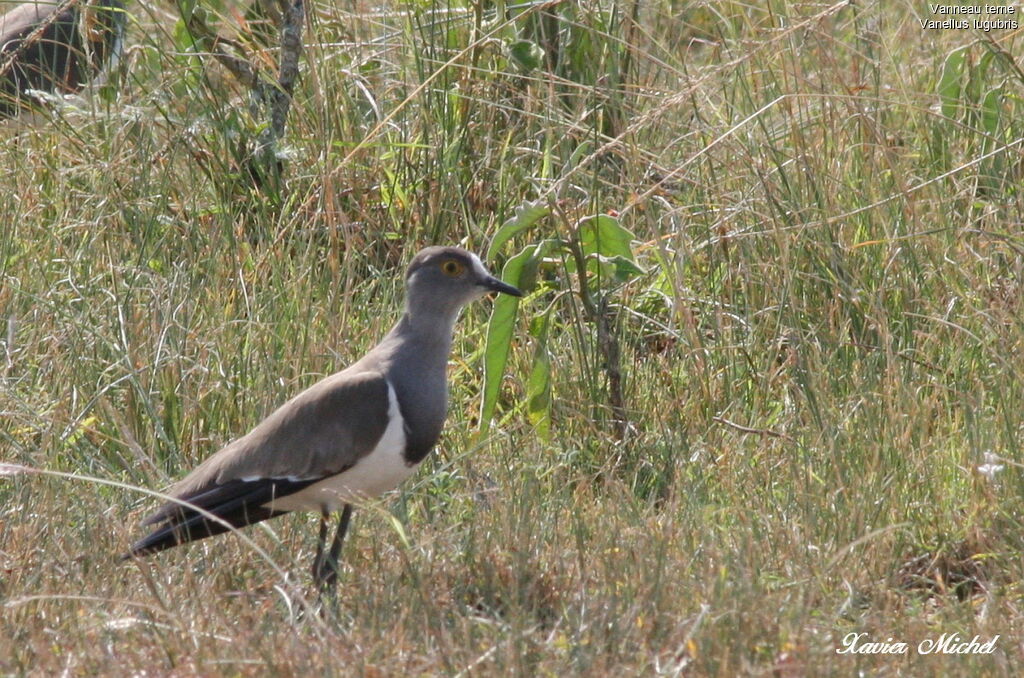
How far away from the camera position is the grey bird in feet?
13.2

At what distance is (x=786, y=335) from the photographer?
16.8 ft

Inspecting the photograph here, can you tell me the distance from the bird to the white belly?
116 inches

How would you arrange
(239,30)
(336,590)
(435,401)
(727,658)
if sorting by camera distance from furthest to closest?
(239,30)
(435,401)
(336,590)
(727,658)

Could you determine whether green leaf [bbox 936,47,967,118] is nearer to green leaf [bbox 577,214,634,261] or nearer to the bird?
green leaf [bbox 577,214,634,261]

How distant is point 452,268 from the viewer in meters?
4.51

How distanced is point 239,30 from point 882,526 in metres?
3.84

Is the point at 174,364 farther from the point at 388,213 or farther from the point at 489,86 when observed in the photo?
the point at 489,86

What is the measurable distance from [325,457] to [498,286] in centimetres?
79

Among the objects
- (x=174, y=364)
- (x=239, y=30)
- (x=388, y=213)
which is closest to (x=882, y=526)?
(x=174, y=364)

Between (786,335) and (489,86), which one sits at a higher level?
(489,86)

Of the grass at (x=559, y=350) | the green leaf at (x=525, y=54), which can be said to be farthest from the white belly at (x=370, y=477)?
the green leaf at (x=525, y=54)


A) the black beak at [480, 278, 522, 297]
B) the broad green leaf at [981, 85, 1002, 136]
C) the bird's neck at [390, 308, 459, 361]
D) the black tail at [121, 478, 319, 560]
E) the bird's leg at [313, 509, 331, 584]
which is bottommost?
the bird's leg at [313, 509, 331, 584]
